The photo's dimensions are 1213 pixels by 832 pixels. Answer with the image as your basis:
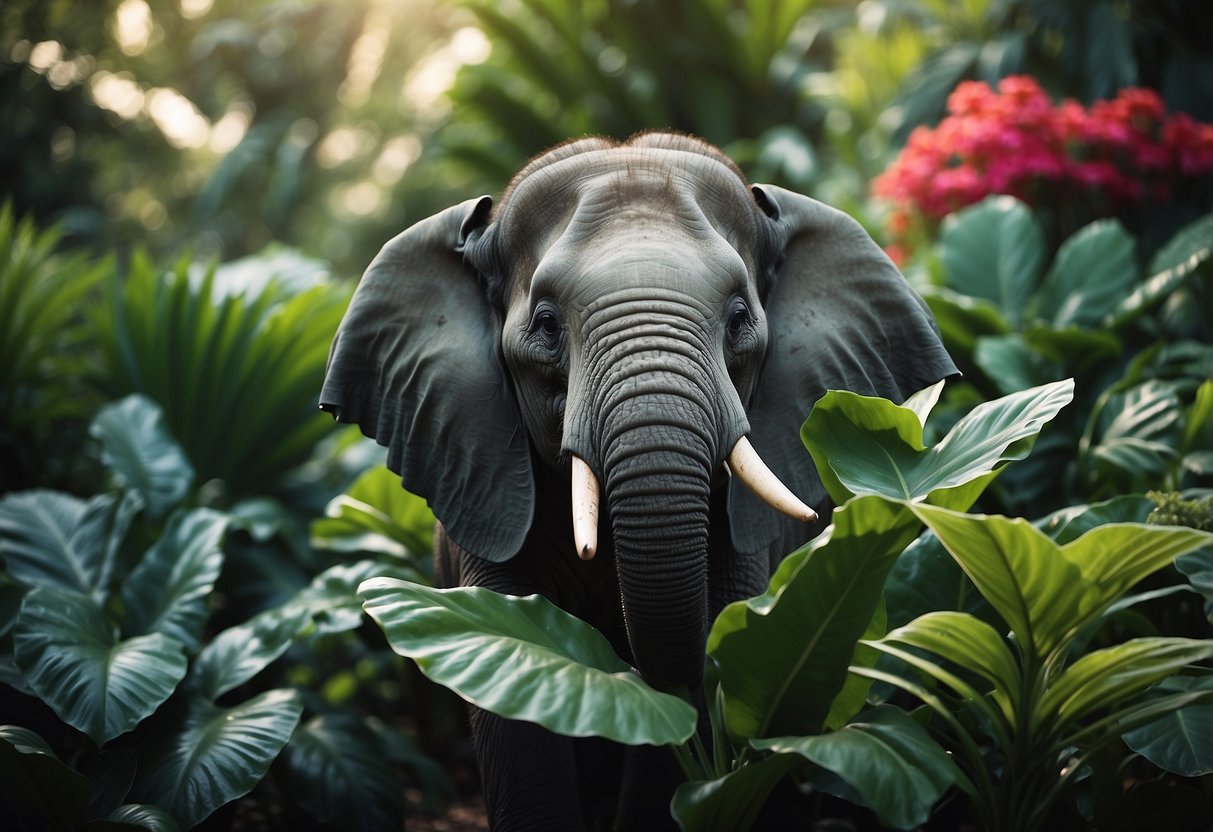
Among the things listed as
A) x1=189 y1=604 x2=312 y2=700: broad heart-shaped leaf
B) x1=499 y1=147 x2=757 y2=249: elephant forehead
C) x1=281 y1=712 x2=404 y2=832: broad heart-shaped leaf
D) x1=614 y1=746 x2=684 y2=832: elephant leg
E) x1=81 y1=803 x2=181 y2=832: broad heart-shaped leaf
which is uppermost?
x1=499 y1=147 x2=757 y2=249: elephant forehead

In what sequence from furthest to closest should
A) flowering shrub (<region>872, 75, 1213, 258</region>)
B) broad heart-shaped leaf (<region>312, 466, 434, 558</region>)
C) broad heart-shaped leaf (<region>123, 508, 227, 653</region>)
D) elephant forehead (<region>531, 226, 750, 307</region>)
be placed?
flowering shrub (<region>872, 75, 1213, 258</region>)
broad heart-shaped leaf (<region>312, 466, 434, 558</region>)
broad heart-shaped leaf (<region>123, 508, 227, 653</region>)
elephant forehead (<region>531, 226, 750, 307</region>)

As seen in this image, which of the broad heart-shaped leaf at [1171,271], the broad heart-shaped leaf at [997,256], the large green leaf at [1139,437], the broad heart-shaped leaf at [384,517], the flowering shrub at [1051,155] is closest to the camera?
the large green leaf at [1139,437]

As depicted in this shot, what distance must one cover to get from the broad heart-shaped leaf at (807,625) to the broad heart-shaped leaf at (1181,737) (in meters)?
0.84

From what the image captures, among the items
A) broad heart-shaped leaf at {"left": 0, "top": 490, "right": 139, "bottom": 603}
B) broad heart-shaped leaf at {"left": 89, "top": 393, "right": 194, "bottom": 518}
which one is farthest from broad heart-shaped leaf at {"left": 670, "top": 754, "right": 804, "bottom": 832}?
broad heart-shaped leaf at {"left": 89, "top": 393, "right": 194, "bottom": 518}

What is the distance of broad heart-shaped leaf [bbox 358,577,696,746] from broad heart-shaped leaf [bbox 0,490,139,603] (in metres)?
2.28

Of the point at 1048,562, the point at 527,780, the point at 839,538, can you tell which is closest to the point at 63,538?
the point at 527,780

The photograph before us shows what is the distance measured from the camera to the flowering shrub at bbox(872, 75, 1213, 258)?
6441mm

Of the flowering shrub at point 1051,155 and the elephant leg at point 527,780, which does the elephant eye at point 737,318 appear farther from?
the flowering shrub at point 1051,155

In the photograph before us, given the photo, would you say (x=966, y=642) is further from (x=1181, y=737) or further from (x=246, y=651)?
(x=246, y=651)

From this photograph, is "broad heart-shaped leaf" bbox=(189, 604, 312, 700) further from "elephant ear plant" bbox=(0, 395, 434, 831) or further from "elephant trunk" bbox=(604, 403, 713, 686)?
"elephant trunk" bbox=(604, 403, 713, 686)

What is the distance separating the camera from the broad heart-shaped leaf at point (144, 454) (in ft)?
15.6

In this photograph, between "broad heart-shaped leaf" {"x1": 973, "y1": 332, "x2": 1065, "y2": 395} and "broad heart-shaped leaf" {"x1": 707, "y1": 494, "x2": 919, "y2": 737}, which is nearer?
"broad heart-shaped leaf" {"x1": 707, "y1": 494, "x2": 919, "y2": 737}

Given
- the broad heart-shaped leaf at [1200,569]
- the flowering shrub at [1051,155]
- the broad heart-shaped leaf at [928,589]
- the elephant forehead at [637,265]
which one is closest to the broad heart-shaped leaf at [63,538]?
the elephant forehead at [637,265]

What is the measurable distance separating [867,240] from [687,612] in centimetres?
136
